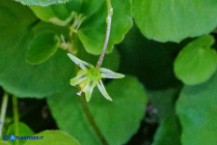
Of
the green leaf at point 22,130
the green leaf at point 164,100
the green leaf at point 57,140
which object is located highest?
the green leaf at point 57,140

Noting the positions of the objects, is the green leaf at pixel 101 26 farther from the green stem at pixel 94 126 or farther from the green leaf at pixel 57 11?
the green stem at pixel 94 126

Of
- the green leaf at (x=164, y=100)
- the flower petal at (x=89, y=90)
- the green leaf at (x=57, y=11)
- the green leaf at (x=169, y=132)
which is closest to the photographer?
the flower petal at (x=89, y=90)

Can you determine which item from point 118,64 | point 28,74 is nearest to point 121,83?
point 118,64

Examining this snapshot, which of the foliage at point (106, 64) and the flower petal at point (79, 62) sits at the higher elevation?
the flower petal at point (79, 62)

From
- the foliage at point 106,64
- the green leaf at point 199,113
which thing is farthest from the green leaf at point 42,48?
the green leaf at point 199,113

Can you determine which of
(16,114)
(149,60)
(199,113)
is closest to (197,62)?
(199,113)

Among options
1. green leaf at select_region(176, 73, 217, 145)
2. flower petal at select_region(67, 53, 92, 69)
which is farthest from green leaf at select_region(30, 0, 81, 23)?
green leaf at select_region(176, 73, 217, 145)

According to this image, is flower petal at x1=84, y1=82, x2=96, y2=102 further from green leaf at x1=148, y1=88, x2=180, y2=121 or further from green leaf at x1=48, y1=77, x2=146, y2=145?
green leaf at x1=148, y1=88, x2=180, y2=121
